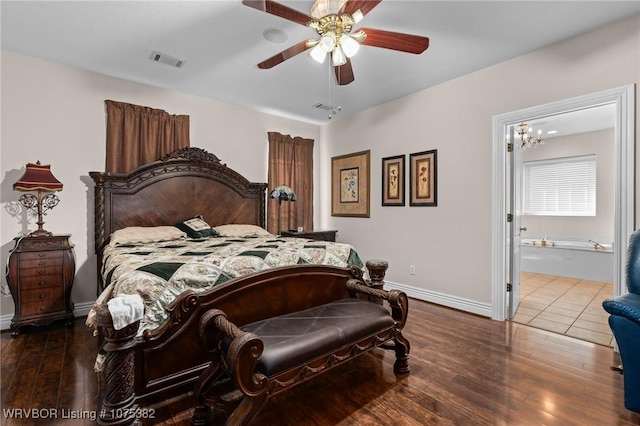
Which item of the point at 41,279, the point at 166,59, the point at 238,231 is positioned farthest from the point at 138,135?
the point at 41,279

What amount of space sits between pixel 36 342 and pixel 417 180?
444 centimetres

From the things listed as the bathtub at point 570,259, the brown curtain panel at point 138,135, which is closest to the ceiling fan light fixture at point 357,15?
the brown curtain panel at point 138,135

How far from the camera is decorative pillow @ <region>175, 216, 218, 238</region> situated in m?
3.48

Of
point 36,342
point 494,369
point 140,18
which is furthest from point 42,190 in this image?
point 494,369

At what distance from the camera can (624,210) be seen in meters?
2.45

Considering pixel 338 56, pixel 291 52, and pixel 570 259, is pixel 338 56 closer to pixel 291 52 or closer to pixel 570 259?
pixel 291 52

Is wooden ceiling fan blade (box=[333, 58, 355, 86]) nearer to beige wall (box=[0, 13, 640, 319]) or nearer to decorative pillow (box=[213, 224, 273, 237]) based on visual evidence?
beige wall (box=[0, 13, 640, 319])

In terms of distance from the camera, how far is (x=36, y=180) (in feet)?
9.18

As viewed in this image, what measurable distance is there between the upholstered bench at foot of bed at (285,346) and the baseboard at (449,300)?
65.6 inches

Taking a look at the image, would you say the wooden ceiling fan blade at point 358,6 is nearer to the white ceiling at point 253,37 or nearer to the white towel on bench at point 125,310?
the white ceiling at point 253,37

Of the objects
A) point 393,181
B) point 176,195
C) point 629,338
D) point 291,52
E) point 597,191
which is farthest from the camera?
point 597,191

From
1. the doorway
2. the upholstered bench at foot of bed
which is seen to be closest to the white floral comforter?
the upholstered bench at foot of bed

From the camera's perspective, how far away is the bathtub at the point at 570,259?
4.80 meters

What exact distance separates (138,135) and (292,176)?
7.67 feet
